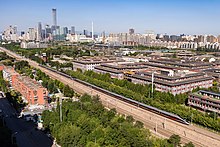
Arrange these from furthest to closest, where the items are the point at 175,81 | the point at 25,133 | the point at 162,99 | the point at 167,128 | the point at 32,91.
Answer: the point at 175,81 < the point at 162,99 < the point at 32,91 < the point at 167,128 < the point at 25,133

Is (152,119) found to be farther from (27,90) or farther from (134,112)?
(27,90)

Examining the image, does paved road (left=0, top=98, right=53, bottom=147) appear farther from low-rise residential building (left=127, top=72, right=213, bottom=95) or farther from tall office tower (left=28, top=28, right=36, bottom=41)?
tall office tower (left=28, top=28, right=36, bottom=41)

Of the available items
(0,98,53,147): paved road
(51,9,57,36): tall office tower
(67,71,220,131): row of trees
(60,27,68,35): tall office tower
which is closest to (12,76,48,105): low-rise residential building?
(0,98,53,147): paved road

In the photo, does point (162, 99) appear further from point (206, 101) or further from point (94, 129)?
point (94, 129)

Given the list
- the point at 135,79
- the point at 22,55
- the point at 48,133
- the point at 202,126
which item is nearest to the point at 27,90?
the point at 48,133

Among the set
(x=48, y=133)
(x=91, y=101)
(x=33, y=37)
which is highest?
(x=33, y=37)

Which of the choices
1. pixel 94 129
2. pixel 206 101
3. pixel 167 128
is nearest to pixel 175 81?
pixel 206 101

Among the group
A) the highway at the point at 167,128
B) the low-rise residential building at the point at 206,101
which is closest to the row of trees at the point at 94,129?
the highway at the point at 167,128
